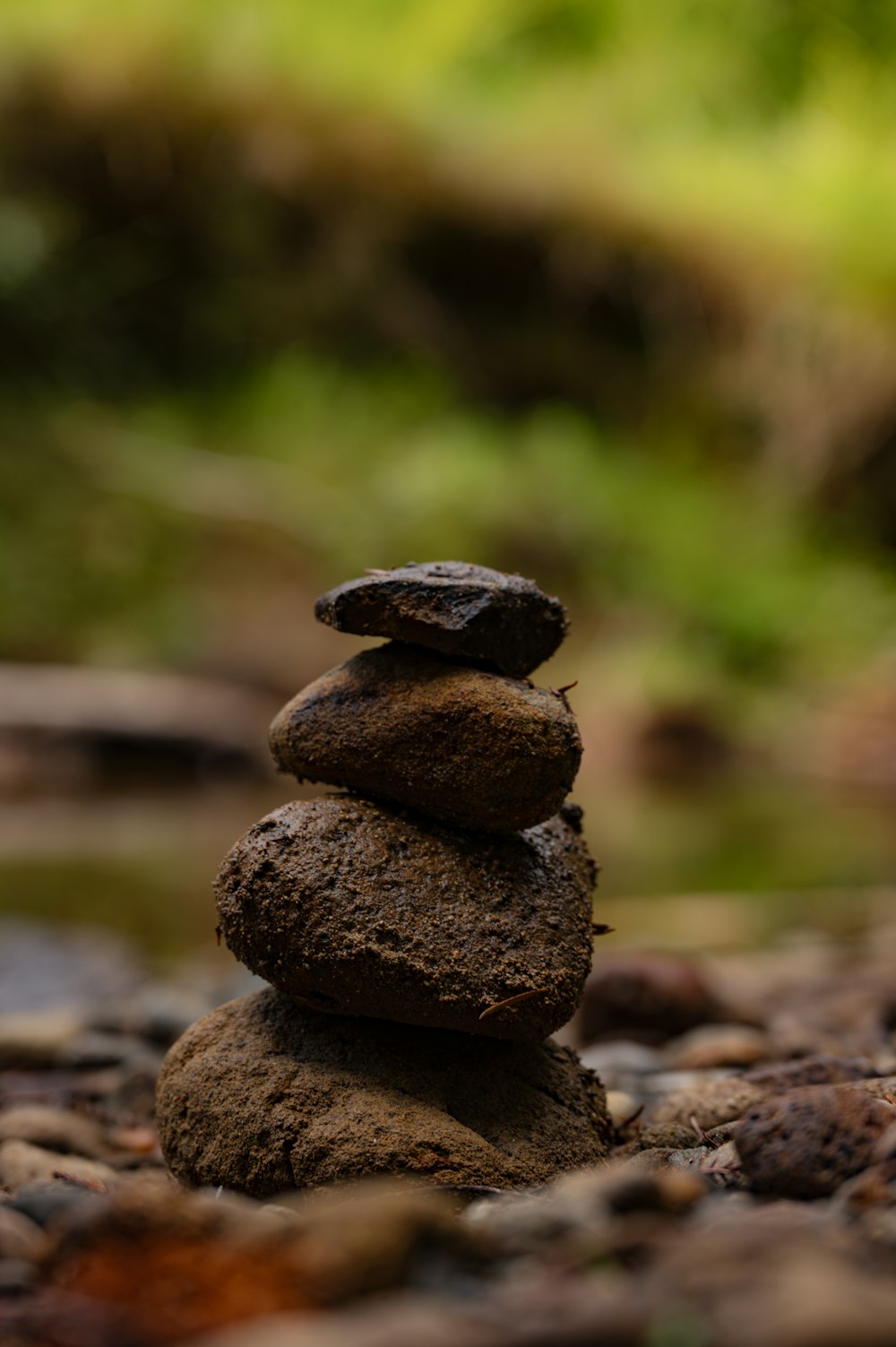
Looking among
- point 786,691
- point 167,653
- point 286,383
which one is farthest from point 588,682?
point 286,383

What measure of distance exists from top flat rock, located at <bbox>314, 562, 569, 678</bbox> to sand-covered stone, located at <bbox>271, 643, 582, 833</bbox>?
0.08m

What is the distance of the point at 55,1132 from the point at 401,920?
4.41 ft

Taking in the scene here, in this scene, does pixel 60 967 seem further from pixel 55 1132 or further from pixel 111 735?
pixel 111 735

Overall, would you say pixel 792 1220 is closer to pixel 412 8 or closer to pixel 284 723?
pixel 284 723

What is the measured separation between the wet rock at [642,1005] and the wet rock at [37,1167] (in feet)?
5.79

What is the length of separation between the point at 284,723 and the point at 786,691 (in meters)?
12.8

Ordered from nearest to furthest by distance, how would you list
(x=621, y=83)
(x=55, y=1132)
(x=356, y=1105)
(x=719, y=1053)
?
1. (x=356, y=1105)
2. (x=55, y=1132)
3. (x=719, y=1053)
4. (x=621, y=83)

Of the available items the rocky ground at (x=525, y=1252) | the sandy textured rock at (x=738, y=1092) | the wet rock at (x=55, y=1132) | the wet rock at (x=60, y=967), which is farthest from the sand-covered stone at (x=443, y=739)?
the wet rock at (x=60, y=967)

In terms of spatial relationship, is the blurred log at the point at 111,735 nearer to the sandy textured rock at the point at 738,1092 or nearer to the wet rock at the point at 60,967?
the wet rock at the point at 60,967

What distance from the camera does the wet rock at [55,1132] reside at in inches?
119

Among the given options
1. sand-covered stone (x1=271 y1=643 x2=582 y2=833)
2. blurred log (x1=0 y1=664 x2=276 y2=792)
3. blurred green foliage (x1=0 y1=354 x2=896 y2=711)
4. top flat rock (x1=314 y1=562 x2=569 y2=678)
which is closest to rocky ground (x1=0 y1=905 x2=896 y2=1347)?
sand-covered stone (x1=271 y1=643 x2=582 y2=833)

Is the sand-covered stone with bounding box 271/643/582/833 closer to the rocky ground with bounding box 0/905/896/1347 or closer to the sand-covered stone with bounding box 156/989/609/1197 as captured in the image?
the sand-covered stone with bounding box 156/989/609/1197

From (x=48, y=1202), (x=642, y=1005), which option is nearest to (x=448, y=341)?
(x=642, y=1005)

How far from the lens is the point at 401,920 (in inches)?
89.4
